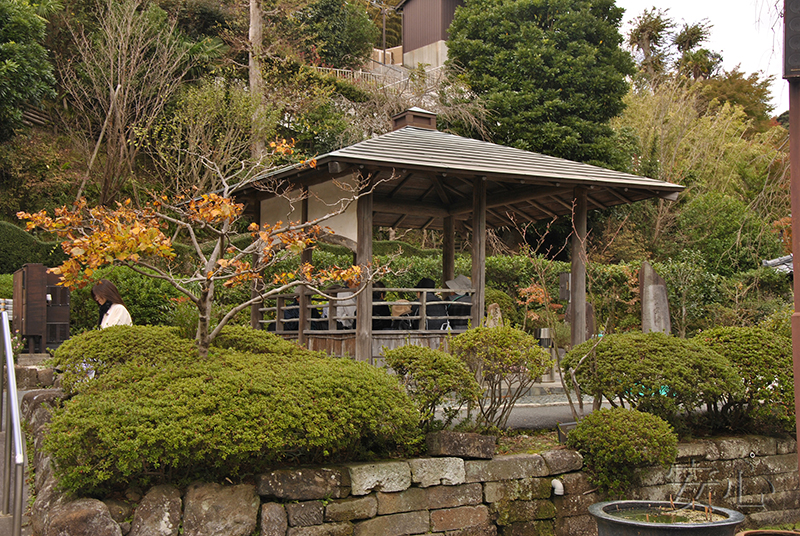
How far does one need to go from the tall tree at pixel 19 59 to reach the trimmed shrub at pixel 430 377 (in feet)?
49.7

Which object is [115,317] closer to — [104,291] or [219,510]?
[104,291]

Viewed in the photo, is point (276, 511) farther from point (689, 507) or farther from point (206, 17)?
point (206, 17)

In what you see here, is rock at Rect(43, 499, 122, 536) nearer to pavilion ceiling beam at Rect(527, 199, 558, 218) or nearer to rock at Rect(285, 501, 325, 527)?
rock at Rect(285, 501, 325, 527)

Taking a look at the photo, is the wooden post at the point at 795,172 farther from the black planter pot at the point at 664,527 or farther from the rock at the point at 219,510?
the rock at the point at 219,510

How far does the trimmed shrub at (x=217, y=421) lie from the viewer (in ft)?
13.8

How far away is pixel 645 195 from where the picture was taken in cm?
1082

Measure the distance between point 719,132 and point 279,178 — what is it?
2467 centimetres

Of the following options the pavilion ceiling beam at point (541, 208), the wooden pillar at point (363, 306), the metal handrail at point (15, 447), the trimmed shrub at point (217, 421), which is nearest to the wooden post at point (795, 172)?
the trimmed shrub at point (217, 421)

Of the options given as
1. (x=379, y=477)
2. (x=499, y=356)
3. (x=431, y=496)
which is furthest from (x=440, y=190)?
(x=379, y=477)

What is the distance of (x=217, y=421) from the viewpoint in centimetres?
438

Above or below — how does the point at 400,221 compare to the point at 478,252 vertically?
above

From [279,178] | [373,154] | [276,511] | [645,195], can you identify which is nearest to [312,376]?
[276,511]

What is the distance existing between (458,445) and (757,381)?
336 centimetres

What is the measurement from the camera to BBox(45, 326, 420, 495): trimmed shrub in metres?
4.20
